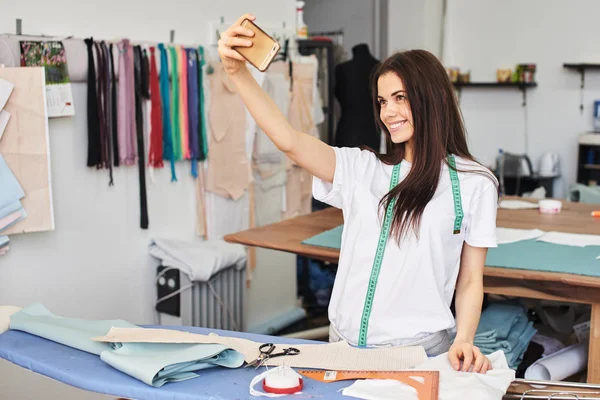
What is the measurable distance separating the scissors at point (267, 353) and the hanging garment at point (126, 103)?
180 cm

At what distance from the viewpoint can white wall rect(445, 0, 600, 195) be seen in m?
6.40

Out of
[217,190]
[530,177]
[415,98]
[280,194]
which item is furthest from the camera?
[530,177]

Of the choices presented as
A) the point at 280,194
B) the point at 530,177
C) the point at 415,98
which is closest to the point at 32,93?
the point at 415,98

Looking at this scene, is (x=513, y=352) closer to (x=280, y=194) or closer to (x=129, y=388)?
(x=129, y=388)

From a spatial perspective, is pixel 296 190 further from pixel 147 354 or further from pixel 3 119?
pixel 147 354

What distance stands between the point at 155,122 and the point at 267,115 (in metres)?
1.81

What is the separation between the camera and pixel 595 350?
2359mm

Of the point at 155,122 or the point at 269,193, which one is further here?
the point at 269,193

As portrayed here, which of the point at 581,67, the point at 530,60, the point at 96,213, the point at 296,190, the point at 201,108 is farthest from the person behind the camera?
the point at 530,60

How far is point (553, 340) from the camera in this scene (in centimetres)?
308

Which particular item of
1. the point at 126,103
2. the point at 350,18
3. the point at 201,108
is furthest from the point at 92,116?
the point at 350,18

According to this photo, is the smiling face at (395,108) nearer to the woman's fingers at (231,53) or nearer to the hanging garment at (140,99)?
the woman's fingers at (231,53)

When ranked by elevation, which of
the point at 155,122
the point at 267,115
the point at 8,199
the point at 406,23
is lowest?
the point at 8,199

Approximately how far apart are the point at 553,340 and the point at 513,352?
0.40 m
